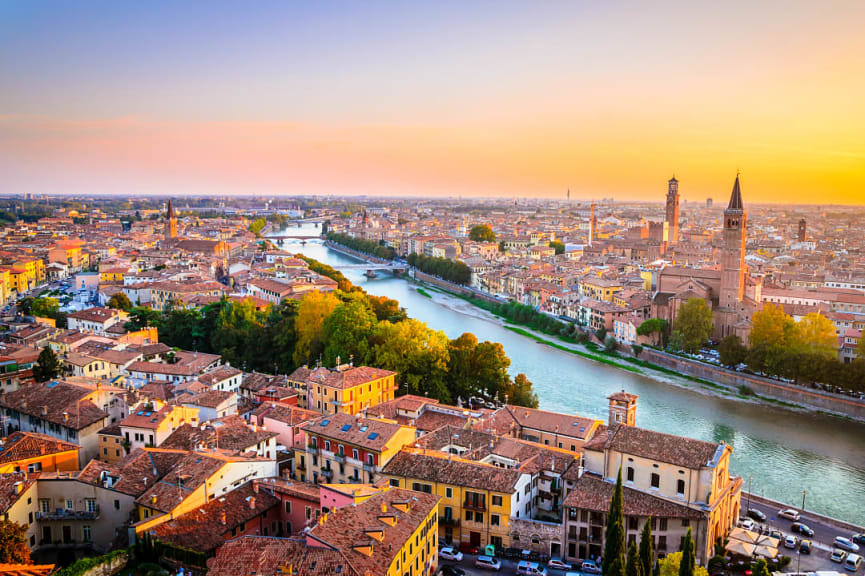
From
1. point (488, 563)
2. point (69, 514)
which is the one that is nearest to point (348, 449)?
point (488, 563)

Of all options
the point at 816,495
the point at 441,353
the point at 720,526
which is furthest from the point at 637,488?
the point at 441,353

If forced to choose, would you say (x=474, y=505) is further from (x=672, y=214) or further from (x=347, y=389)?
(x=672, y=214)

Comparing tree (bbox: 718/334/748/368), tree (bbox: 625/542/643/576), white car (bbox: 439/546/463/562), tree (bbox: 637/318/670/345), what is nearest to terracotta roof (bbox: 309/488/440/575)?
white car (bbox: 439/546/463/562)

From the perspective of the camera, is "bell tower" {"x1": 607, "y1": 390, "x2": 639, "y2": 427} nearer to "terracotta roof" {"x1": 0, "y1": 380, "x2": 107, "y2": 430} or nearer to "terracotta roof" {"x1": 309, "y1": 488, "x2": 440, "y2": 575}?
"terracotta roof" {"x1": 309, "y1": 488, "x2": 440, "y2": 575}

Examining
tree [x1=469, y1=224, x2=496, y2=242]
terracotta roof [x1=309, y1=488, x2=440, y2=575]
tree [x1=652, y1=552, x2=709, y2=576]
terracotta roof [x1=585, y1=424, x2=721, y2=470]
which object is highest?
tree [x1=469, y1=224, x2=496, y2=242]

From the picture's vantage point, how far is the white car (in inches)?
282

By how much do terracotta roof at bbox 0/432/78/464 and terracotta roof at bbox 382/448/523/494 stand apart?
13.2 ft

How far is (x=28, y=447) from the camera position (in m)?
8.09

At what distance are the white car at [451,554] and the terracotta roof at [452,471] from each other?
2.24 feet

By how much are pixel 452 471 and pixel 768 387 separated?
9958 mm

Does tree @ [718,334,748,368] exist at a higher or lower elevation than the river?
higher

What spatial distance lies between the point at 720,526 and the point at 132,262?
25.9m

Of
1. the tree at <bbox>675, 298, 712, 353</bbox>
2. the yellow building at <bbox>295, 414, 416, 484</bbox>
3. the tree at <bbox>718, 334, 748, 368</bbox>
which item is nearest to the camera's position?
the yellow building at <bbox>295, 414, 416, 484</bbox>

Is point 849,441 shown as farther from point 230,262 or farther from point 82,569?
point 230,262
